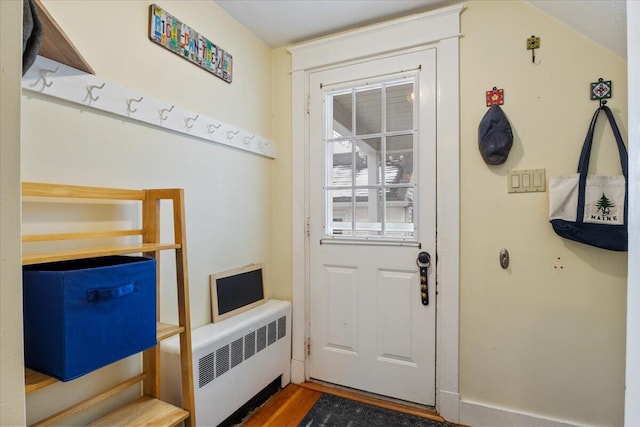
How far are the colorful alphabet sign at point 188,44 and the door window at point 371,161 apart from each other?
2.27 feet

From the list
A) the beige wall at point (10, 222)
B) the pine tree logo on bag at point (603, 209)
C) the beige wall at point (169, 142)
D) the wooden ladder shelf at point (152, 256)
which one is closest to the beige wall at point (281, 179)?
the beige wall at point (169, 142)

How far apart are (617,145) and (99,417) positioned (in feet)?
8.26

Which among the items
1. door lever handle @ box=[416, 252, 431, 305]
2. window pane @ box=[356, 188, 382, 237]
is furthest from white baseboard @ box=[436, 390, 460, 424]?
window pane @ box=[356, 188, 382, 237]

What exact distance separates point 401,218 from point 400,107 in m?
0.69

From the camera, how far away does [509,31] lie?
168cm

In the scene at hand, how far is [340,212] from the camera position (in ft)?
6.93

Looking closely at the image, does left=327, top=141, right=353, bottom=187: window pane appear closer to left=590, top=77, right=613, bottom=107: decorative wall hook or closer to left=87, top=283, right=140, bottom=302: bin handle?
left=590, top=77, right=613, bottom=107: decorative wall hook

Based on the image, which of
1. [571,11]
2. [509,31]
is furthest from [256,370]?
[571,11]

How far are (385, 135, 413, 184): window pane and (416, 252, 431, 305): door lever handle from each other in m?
0.46

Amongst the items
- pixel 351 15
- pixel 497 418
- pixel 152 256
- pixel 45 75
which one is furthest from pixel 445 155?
pixel 45 75

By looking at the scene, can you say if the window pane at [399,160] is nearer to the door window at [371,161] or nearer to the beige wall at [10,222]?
the door window at [371,161]

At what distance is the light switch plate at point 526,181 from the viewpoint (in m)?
1.62

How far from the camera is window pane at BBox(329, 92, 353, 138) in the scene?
→ 2.09 m

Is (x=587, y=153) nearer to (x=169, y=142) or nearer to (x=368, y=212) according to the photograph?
(x=368, y=212)
